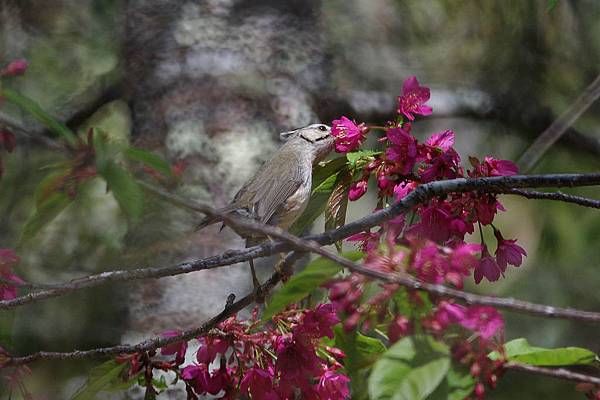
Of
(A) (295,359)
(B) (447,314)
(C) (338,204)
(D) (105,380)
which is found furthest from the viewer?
(C) (338,204)

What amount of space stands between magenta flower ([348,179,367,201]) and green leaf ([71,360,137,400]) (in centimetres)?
45

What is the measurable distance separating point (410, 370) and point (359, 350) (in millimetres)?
259

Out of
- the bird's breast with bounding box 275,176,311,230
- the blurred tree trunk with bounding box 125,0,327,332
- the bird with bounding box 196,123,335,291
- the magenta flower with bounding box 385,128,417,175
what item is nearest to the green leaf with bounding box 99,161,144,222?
the magenta flower with bounding box 385,128,417,175

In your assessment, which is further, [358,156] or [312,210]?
[312,210]

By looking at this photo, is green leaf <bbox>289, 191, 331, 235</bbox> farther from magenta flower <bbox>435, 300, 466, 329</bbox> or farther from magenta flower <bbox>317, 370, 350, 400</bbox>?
magenta flower <bbox>435, 300, 466, 329</bbox>

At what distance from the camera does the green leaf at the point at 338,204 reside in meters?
1.42

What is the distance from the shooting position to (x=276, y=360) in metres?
1.24

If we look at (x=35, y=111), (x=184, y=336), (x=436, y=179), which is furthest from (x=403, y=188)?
(x=35, y=111)

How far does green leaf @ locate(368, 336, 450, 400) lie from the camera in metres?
0.82

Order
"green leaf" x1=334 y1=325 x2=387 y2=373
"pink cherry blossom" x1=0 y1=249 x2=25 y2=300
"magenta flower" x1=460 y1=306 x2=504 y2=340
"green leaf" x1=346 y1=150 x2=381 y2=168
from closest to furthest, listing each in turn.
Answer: "magenta flower" x1=460 y1=306 x2=504 y2=340 → "green leaf" x1=334 y1=325 x2=387 y2=373 → "green leaf" x1=346 y1=150 x2=381 y2=168 → "pink cherry blossom" x1=0 y1=249 x2=25 y2=300

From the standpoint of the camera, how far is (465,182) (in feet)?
3.88

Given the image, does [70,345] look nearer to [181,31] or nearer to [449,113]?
[181,31]

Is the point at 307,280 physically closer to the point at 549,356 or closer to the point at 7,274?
the point at 549,356

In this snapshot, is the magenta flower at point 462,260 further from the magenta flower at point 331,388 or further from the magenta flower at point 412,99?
the magenta flower at point 412,99
